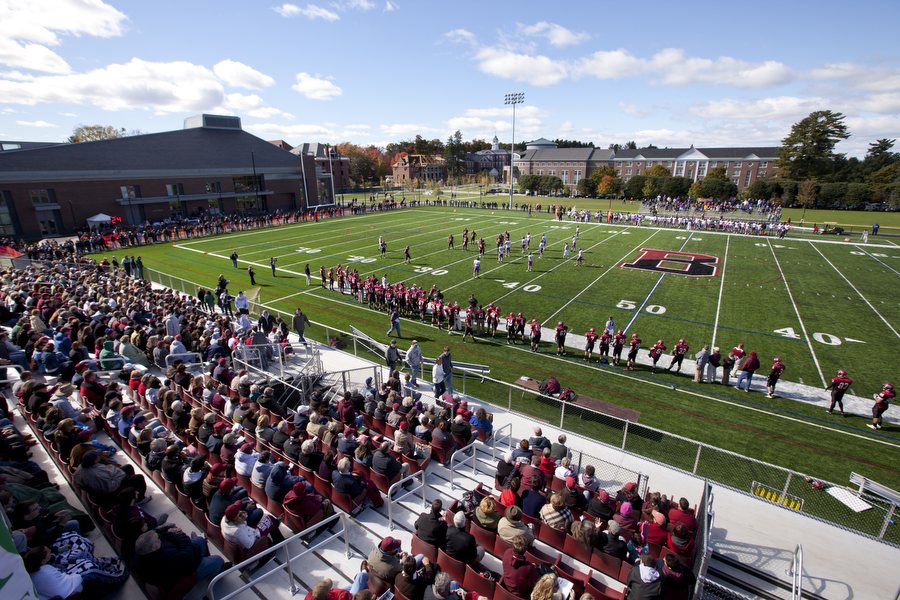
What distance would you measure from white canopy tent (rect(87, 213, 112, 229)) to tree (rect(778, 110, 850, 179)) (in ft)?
320

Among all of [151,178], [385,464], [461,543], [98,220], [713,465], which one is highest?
[151,178]

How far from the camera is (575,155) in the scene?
382 feet

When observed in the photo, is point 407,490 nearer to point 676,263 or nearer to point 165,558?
point 165,558

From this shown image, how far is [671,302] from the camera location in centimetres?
2380

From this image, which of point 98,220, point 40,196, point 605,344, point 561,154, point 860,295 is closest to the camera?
point 605,344

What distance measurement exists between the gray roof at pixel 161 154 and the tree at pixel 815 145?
271 ft

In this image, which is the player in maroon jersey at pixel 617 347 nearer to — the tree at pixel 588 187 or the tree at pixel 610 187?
the tree at pixel 610 187

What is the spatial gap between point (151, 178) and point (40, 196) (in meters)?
10.3

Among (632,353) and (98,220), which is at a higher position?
(98,220)

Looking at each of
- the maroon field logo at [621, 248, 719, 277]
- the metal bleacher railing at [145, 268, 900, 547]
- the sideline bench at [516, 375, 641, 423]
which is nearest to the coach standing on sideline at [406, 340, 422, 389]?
the metal bleacher railing at [145, 268, 900, 547]

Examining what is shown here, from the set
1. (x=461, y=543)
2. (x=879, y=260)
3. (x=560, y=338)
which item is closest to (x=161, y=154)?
(x=560, y=338)

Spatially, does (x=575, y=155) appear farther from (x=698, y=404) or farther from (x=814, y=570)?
(x=814, y=570)

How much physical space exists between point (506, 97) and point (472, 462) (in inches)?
2729

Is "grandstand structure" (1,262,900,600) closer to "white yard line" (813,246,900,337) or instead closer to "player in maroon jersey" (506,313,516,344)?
"player in maroon jersey" (506,313,516,344)
